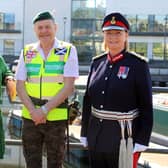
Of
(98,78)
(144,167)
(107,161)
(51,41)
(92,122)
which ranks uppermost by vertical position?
(51,41)

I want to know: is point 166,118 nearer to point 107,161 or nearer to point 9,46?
point 107,161

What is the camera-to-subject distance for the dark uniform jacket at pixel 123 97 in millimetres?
2953

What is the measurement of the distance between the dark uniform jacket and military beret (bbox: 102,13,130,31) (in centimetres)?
16

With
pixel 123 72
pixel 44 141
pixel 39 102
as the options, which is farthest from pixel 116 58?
pixel 44 141

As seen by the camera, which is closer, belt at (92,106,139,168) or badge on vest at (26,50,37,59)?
belt at (92,106,139,168)

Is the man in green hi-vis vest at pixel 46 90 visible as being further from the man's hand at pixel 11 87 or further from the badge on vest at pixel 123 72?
the badge on vest at pixel 123 72

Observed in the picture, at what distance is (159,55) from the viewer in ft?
136

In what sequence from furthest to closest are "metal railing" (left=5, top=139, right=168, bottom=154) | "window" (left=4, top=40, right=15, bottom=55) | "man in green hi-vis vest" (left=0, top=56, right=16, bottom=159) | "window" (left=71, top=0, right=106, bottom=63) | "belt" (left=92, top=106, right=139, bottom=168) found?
"window" (left=4, top=40, right=15, bottom=55) < "window" (left=71, top=0, right=106, bottom=63) < "metal railing" (left=5, top=139, right=168, bottom=154) < "man in green hi-vis vest" (left=0, top=56, right=16, bottom=159) < "belt" (left=92, top=106, right=139, bottom=168)

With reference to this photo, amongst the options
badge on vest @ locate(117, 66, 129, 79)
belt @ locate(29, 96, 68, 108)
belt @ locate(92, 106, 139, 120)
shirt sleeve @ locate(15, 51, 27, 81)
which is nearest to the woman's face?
badge on vest @ locate(117, 66, 129, 79)

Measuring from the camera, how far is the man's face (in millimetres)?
3455

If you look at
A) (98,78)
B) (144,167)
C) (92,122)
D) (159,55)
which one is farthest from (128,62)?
(159,55)

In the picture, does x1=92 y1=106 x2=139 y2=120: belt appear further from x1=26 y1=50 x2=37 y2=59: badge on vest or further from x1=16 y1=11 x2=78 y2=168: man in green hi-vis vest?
x1=26 y1=50 x2=37 y2=59: badge on vest

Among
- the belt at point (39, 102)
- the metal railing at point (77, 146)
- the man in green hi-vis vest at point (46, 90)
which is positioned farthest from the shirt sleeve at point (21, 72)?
the metal railing at point (77, 146)

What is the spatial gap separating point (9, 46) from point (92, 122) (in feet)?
139
